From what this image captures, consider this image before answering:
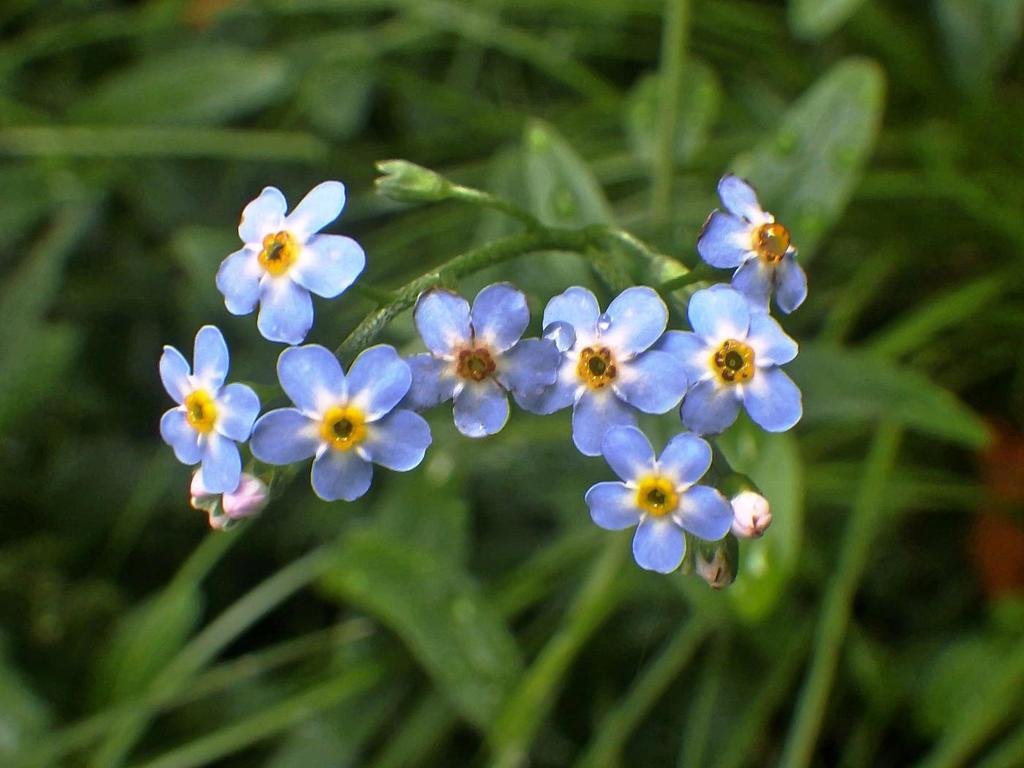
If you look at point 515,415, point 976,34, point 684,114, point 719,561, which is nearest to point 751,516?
point 719,561

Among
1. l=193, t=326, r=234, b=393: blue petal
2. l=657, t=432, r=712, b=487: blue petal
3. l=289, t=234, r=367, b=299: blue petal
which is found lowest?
l=657, t=432, r=712, b=487: blue petal

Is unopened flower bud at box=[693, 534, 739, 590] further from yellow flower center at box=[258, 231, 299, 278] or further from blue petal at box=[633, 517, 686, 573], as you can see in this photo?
→ yellow flower center at box=[258, 231, 299, 278]

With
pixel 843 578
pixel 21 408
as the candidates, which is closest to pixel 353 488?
pixel 843 578

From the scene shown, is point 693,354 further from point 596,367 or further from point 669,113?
point 669,113

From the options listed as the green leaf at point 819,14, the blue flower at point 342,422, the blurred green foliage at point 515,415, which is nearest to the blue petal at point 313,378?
the blue flower at point 342,422

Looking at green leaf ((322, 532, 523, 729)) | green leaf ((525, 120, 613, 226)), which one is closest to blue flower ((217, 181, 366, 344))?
green leaf ((525, 120, 613, 226))

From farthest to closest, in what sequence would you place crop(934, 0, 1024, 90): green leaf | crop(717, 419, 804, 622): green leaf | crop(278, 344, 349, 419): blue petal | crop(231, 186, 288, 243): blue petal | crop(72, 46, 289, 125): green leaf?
crop(72, 46, 289, 125): green leaf < crop(934, 0, 1024, 90): green leaf < crop(717, 419, 804, 622): green leaf < crop(231, 186, 288, 243): blue petal < crop(278, 344, 349, 419): blue petal

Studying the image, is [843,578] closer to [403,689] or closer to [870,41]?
[403,689]
